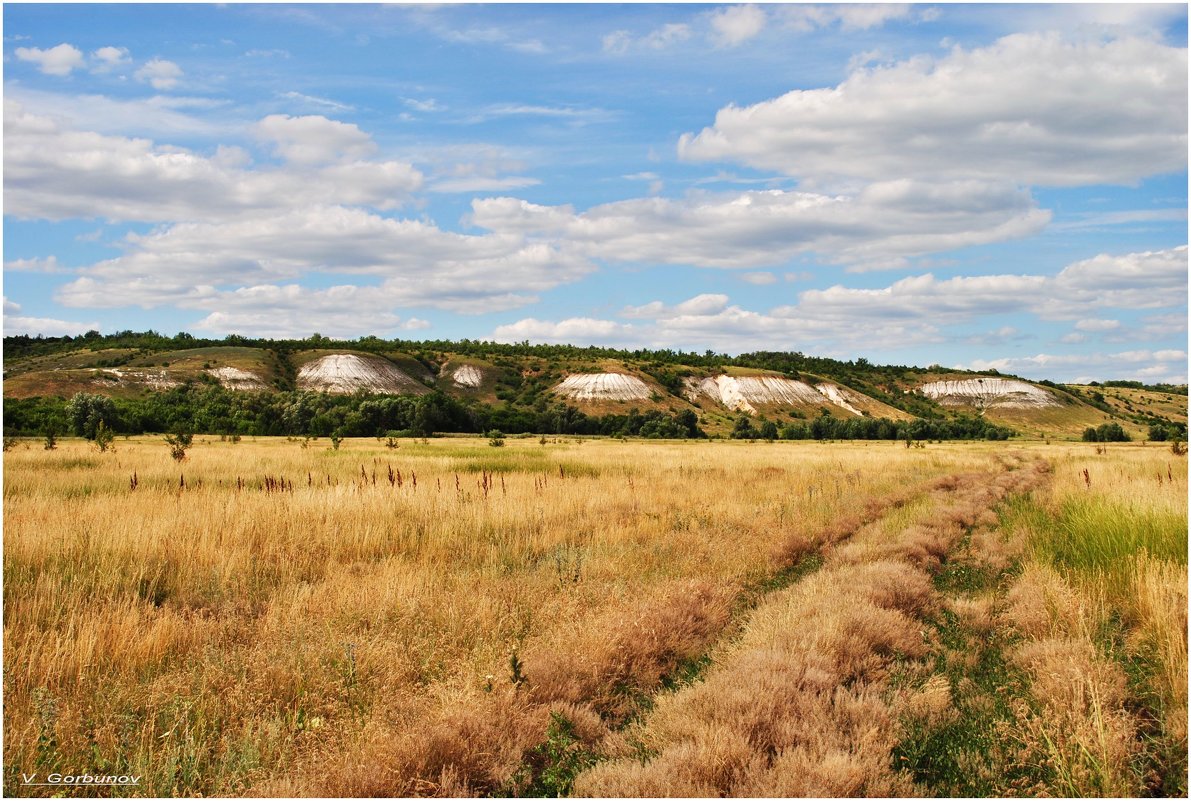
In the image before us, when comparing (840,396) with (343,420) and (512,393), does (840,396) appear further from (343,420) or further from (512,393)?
(343,420)

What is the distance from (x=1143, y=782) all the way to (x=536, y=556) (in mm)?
7169

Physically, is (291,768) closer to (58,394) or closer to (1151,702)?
(1151,702)

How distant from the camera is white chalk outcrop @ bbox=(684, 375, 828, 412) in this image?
134 m

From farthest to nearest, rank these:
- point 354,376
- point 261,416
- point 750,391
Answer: point 750,391 < point 354,376 < point 261,416

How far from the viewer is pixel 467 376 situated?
132 m

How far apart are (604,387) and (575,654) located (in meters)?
119

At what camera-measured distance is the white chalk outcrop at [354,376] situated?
113250 mm

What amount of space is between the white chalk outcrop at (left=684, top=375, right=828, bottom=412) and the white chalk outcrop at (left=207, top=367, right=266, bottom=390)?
74251 mm

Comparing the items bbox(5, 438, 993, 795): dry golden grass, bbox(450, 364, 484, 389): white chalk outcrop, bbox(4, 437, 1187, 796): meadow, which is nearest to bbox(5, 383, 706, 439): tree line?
bbox(450, 364, 484, 389): white chalk outcrop

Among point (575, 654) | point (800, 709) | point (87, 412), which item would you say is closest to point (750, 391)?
point (87, 412)

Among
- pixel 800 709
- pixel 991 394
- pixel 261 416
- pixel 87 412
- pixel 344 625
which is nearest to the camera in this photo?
pixel 800 709

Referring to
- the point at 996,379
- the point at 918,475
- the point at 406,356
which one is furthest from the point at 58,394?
the point at 996,379

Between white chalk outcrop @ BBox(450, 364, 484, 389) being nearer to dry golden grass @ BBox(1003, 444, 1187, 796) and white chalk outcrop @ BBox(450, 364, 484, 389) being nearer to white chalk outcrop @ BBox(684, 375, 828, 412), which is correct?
white chalk outcrop @ BBox(684, 375, 828, 412)

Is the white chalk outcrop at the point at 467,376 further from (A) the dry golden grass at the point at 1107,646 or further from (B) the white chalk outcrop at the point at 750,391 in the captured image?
(A) the dry golden grass at the point at 1107,646
